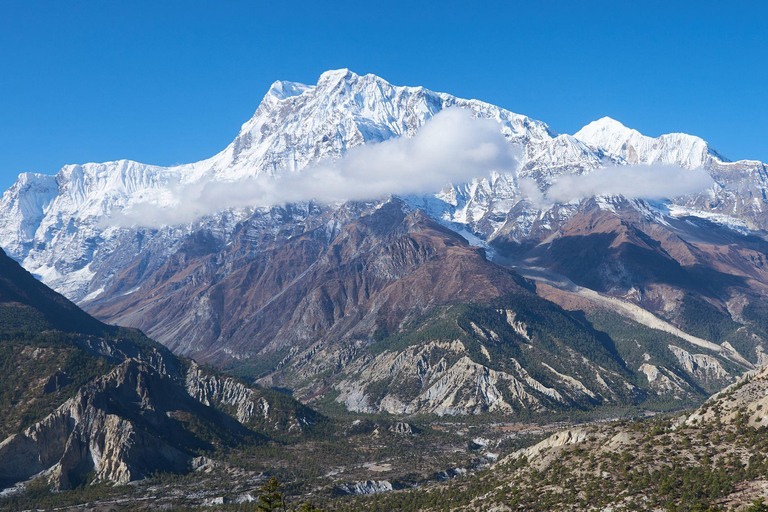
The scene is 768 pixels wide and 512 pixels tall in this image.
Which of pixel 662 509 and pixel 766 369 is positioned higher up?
pixel 766 369

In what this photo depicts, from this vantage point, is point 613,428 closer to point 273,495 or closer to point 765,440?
point 765,440

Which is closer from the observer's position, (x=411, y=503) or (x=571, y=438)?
(x=571, y=438)

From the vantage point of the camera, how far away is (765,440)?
138125 millimetres

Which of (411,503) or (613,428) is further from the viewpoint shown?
(411,503)

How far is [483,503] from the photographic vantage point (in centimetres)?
16225

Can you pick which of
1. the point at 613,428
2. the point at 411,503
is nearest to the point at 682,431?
the point at 613,428

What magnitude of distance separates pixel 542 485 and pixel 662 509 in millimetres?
29918

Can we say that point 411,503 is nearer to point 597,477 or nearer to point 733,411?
point 597,477

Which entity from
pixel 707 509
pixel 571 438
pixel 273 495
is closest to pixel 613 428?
pixel 571 438

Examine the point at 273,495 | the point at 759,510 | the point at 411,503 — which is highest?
the point at 273,495

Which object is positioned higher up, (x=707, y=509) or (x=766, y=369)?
(x=766, y=369)

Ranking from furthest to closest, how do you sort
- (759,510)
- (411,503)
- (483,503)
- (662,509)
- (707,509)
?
(411,503) → (483,503) → (662,509) → (707,509) → (759,510)

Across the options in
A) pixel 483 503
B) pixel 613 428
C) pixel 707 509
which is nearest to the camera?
pixel 707 509

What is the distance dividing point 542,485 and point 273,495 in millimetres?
62836
